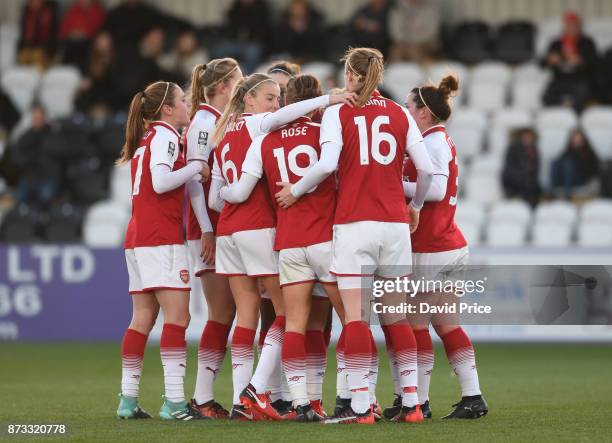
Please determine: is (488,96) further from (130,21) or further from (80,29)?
(80,29)

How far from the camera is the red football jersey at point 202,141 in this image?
28.3 feet

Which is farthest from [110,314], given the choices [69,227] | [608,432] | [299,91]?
[608,432]

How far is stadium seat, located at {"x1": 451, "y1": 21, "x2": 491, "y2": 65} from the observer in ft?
62.2

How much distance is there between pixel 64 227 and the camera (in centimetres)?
1716

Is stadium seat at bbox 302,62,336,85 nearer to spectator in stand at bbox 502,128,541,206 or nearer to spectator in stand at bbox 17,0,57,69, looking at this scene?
spectator in stand at bbox 502,128,541,206

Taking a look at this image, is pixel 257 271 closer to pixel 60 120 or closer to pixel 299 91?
pixel 299 91

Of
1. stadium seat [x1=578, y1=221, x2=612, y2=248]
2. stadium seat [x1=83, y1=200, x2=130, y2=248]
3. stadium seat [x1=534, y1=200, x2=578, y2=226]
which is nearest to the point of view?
stadium seat [x1=578, y1=221, x2=612, y2=248]

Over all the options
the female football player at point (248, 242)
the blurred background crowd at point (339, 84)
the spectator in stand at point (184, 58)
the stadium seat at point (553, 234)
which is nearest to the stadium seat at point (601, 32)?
the blurred background crowd at point (339, 84)

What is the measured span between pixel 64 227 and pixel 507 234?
5.96m

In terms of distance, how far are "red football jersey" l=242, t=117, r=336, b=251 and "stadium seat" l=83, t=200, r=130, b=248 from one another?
8730 millimetres

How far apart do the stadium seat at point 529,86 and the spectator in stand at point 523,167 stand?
1.65 metres

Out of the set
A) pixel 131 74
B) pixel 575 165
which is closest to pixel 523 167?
pixel 575 165

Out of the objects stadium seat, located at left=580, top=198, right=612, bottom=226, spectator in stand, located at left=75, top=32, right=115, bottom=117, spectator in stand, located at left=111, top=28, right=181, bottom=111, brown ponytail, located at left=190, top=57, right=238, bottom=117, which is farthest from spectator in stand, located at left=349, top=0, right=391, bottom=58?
brown ponytail, located at left=190, top=57, right=238, bottom=117

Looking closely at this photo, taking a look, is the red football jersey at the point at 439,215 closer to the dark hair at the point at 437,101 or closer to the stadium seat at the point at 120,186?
the dark hair at the point at 437,101
